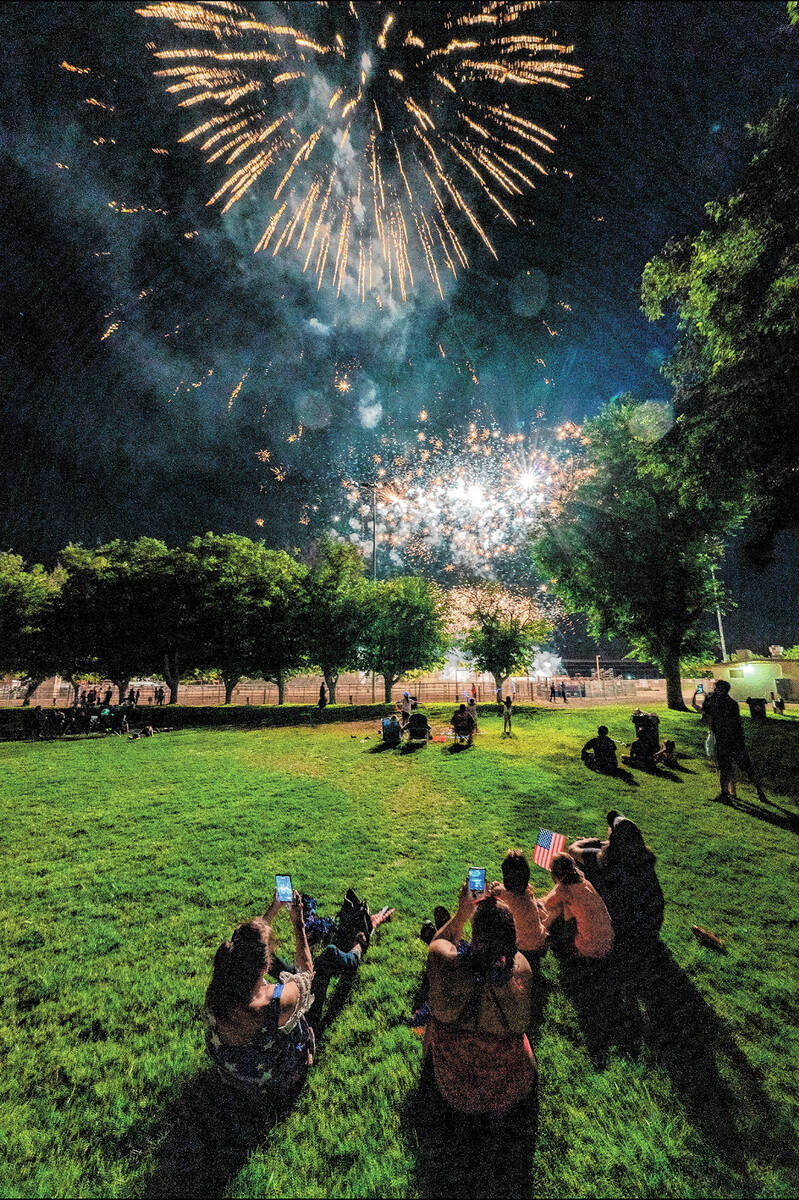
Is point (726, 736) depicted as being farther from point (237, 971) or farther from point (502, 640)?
point (502, 640)

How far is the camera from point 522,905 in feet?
15.8

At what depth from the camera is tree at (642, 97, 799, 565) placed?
12.2 meters

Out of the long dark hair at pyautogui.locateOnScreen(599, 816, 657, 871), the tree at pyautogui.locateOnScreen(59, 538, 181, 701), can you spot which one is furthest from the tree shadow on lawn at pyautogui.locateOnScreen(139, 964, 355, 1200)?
the tree at pyautogui.locateOnScreen(59, 538, 181, 701)

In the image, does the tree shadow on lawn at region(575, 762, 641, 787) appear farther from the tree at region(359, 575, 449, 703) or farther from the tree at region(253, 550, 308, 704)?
the tree at region(253, 550, 308, 704)

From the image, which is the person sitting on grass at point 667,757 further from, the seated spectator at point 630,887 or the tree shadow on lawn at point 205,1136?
the tree shadow on lawn at point 205,1136

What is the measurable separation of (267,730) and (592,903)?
935 inches

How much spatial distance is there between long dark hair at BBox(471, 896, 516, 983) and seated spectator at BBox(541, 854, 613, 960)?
1.91 meters

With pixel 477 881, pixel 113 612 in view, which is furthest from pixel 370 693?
pixel 477 881

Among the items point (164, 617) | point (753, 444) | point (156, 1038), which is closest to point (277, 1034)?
point (156, 1038)

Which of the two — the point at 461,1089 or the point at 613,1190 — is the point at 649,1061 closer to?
the point at 613,1190

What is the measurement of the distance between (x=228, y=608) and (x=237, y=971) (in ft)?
122

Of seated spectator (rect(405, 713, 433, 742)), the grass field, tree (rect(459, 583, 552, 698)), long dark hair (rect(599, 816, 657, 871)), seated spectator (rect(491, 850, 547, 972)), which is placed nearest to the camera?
the grass field

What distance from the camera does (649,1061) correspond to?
3.92m

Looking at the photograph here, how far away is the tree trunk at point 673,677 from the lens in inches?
993
